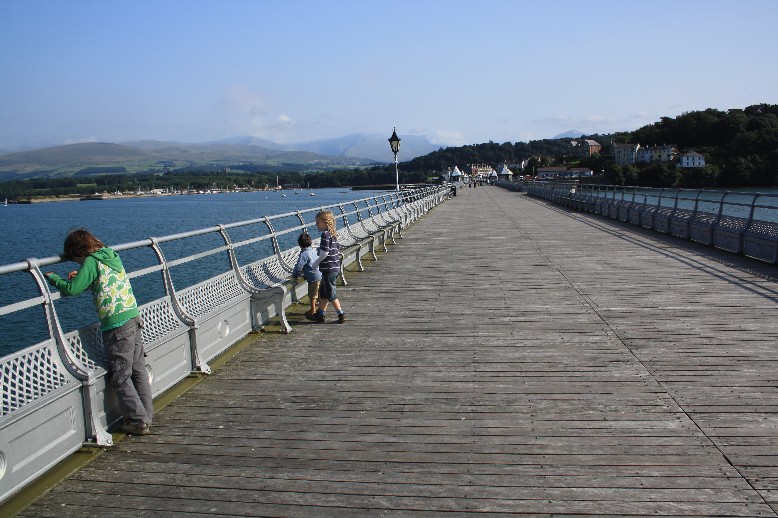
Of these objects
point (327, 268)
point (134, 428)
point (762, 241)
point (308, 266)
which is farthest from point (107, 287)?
point (762, 241)

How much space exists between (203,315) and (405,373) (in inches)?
80.2

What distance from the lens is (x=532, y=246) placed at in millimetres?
17875

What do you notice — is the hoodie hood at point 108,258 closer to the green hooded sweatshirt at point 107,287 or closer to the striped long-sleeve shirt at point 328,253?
the green hooded sweatshirt at point 107,287

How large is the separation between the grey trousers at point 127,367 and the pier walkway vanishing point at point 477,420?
237 mm

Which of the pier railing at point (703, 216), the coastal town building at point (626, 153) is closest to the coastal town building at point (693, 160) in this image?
the coastal town building at point (626, 153)

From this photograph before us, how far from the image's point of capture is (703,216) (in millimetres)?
17578

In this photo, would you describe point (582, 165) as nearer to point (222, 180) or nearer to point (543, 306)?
point (222, 180)

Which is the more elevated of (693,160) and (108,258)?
(108,258)

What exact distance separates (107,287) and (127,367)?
0.60 metres

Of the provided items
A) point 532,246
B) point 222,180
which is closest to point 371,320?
point 532,246

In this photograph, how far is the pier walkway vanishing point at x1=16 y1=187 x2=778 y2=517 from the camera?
3.81 meters

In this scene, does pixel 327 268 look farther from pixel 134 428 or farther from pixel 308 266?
pixel 134 428

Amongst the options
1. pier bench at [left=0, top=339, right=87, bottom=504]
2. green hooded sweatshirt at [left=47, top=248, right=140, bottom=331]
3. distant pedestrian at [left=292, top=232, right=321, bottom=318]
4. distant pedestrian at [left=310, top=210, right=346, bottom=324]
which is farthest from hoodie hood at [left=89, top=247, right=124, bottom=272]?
distant pedestrian at [left=310, top=210, right=346, bottom=324]

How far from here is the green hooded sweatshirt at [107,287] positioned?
4.62 metres
